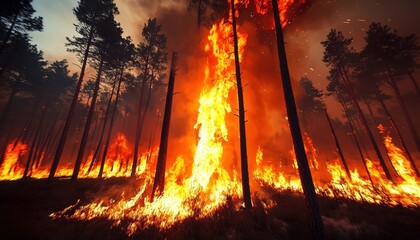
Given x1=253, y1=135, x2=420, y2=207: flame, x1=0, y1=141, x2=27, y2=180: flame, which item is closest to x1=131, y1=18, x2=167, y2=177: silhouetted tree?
x1=253, y1=135, x2=420, y2=207: flame

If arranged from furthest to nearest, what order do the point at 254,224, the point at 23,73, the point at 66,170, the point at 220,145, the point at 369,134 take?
1. the point at 66,170
2. the point at 23,73
3. the point at 369,134
4. the point at 220,145
5. the point at 254,224

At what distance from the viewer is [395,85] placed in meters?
25.2

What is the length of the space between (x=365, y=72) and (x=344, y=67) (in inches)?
397

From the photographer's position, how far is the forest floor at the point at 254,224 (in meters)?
7.64

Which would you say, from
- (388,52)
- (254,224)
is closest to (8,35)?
(254,224)

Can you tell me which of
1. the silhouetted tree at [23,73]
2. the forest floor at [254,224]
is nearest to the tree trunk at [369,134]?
the forest floor at [254,224]

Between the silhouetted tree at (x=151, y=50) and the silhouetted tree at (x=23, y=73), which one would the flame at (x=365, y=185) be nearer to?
the silhouetted tree at (x=151, y=50)

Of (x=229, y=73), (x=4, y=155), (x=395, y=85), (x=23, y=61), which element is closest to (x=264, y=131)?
(x=229, y=73)

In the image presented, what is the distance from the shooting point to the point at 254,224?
841cm

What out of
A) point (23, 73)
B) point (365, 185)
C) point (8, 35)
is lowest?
point (365, 185)

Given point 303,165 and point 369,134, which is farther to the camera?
point 369,134

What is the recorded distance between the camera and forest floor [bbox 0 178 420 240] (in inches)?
301

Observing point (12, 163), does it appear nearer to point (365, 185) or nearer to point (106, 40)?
point (106, 40)

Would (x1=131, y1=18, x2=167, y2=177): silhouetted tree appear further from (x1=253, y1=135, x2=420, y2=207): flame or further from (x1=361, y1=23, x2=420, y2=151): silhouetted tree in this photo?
(x1=361, y1=23, x2=420, y2=151): silhouetted tree
